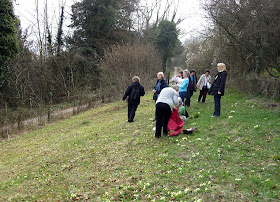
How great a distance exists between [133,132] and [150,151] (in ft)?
10.2

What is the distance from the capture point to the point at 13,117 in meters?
18.6

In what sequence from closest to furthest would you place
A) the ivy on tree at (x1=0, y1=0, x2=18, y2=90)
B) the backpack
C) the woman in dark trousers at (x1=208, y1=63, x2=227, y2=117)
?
the woman in dark trousers at (x1=208, y1=63, x2=227, y2=117)
the backpack
the ivy on tree at (x1=0, y1=0, x2=18, y2=90)

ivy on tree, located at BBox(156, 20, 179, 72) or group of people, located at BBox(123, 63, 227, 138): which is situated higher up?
ivy on tree, located at BBox(156, 20, 179, 72)

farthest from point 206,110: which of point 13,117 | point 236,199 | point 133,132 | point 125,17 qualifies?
point 125,17

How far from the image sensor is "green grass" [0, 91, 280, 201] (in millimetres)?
5297

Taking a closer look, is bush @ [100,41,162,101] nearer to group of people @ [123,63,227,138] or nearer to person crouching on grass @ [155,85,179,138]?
group of people @ [123,63,227,138]

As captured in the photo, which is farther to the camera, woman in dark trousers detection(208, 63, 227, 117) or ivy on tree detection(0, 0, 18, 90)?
ivy on tree detection(0, 0, 18, 90)

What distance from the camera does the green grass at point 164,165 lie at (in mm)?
5297

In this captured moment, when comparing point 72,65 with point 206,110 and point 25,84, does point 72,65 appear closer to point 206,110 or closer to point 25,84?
point 25,84

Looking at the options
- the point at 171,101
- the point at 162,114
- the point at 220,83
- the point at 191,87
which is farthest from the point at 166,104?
the point at 191,87

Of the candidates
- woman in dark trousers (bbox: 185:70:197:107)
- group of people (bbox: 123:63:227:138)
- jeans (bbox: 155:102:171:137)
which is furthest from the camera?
woman in dark trousers (bbox: 185:70:197:107)

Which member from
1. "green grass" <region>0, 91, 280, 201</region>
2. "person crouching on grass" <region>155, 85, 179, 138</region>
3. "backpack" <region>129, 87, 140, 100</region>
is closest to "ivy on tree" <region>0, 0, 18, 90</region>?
"green grass" <region>0, 91, 280, 201</region>

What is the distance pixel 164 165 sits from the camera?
6.82 m

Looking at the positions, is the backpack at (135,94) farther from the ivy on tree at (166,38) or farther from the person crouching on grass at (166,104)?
the ivy on tree at (166,38)
